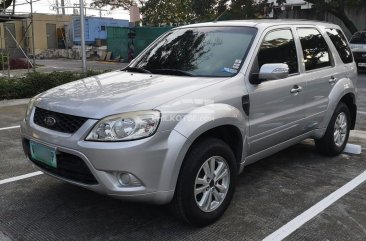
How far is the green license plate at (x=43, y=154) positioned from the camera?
11.0 feet

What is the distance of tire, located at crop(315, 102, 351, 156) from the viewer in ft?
17.2

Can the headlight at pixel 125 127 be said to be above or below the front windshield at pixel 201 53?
below

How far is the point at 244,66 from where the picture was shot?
3.90 metres

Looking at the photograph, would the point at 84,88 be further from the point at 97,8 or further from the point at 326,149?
the point at 97,8

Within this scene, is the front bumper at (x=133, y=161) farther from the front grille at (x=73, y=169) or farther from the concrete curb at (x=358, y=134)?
the concrete curb at (x=358, y=134)

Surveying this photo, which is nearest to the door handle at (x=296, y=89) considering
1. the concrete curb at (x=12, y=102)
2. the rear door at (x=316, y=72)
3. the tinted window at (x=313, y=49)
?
the rear door at (x=316, y=72)

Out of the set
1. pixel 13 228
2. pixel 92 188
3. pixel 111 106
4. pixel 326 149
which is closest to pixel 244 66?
pixel 111 106

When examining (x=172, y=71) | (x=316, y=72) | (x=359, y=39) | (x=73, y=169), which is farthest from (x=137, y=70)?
(x=359, y=39)

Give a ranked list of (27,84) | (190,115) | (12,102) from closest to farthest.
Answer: (190,115) → (12,102) → (27,84)

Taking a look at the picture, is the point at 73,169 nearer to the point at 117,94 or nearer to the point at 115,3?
the point at 117,94

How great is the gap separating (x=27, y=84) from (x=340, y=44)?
767 cm

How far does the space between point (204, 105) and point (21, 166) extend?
109 inches

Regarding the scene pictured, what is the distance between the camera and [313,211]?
3.83 m

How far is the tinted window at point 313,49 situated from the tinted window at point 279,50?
0.23m
